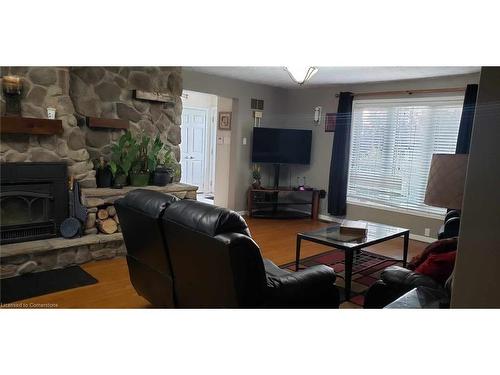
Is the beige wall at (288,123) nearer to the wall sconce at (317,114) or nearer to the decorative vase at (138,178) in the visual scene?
the wall sconce at (317,114)

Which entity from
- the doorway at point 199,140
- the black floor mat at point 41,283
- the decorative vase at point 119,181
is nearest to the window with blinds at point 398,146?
the doorway at point 199,140

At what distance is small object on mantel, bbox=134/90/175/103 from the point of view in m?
4.17

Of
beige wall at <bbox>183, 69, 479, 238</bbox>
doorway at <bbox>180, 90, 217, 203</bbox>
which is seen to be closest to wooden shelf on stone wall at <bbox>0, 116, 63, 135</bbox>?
beige wall at <bbox>183, 69, 479, 238</bbox>

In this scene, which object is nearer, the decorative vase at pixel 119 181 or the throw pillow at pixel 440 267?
the throw pillow at pixel 440 267

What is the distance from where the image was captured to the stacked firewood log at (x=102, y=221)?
3.62 metres

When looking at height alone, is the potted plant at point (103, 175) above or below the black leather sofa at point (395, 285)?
above

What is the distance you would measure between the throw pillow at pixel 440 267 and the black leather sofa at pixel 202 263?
0.56 meters

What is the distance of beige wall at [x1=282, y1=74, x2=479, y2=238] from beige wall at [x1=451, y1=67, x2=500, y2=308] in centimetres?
398

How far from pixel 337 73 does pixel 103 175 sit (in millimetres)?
3002

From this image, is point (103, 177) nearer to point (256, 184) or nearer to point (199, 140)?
point (256, 184)

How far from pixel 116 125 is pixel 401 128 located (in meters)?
3.69

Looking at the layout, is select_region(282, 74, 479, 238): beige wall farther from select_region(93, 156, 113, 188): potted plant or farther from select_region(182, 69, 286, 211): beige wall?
select_region(93, 156, 113, 188): potted plant

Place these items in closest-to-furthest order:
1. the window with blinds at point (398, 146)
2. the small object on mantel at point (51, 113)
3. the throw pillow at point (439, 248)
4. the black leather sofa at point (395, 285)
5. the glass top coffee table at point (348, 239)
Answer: the black leather sofa at point (395, 285), the throw pillow at point (439, 248), the glass top coffee table at point (348, 239), the small object on mantel at point (51, 113), the window with blinds at point (398, 146)
